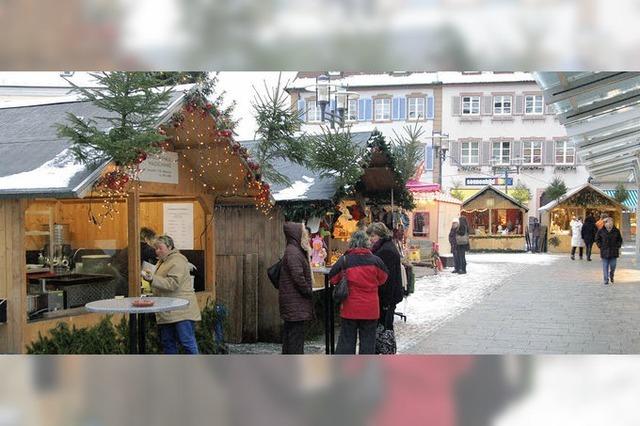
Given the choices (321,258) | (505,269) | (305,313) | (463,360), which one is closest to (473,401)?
(463,360)

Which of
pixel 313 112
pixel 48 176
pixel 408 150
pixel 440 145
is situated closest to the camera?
pixel 48 176

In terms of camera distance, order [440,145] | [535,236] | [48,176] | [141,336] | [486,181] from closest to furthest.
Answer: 1. [48,176]
2. [141,336]
3. [486,181]
4. [440,145]
5. [535,236]

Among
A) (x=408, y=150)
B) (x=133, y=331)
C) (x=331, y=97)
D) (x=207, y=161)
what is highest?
(x=331, y=97)

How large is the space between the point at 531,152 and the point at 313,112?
227 centimetres

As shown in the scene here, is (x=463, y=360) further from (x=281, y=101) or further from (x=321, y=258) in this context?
(x=281, y=101)

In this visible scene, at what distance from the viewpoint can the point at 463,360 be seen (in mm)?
6387

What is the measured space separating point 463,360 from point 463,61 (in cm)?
334

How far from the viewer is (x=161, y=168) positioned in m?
6.04

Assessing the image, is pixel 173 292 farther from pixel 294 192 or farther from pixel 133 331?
pixel 294 192

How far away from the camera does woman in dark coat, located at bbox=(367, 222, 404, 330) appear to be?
17.7ft

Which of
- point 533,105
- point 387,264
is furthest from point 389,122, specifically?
A: point 387,264

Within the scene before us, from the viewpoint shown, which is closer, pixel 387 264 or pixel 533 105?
pixel 387 264

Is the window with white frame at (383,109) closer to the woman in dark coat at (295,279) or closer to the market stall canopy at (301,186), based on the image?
the market stall canopy at (301,186)

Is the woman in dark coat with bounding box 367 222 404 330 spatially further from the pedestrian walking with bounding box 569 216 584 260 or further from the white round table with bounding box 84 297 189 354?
the pedestrian walking with bounding box 569 216 584 260
